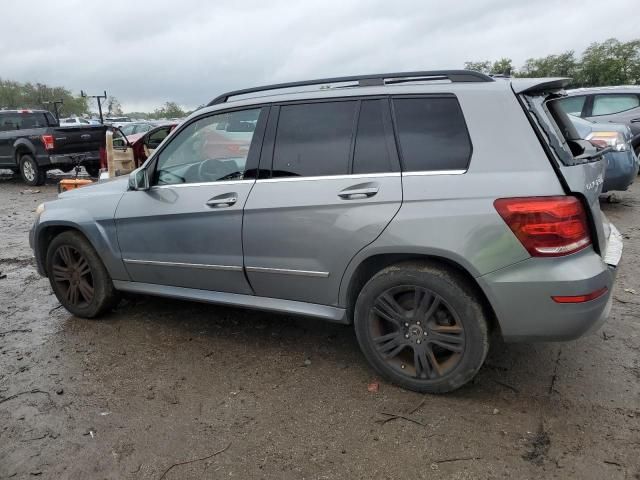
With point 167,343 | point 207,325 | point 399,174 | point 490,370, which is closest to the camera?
point 399,174

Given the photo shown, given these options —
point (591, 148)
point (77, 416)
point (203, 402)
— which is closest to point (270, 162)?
point (203, 402)

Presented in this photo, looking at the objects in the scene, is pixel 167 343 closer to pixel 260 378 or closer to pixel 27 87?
pixel 260 378

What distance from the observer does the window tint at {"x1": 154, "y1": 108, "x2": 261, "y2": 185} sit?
3441mm

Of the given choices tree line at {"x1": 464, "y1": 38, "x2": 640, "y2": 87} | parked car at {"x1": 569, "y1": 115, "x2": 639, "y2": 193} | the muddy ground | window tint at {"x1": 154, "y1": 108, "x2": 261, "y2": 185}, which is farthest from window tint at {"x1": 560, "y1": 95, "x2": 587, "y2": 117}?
tree line at {"x1": 464, "y1": 38, "x2": 640, "y2": 87}

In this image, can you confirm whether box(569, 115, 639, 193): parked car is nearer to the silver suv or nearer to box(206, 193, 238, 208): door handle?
the silver suv

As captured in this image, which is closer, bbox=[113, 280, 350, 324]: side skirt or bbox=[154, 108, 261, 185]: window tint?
bbox=[113, 280, 350, 324]: side skirt

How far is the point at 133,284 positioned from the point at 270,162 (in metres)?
1.63

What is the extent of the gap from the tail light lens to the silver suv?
13.5 feet

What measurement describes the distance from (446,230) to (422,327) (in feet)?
1.96

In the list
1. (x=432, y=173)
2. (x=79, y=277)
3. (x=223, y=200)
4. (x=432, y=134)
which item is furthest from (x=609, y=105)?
(x=79, y=277)

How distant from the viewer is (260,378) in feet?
10.7

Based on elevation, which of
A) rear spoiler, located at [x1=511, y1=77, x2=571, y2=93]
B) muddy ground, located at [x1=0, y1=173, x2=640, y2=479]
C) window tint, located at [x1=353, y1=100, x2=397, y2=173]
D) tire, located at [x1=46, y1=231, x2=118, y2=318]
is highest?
rear spoiler, located at [x1=511, y1=77, x2=571, y2=93]

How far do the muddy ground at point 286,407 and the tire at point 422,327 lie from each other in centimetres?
15

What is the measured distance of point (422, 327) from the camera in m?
2.88
